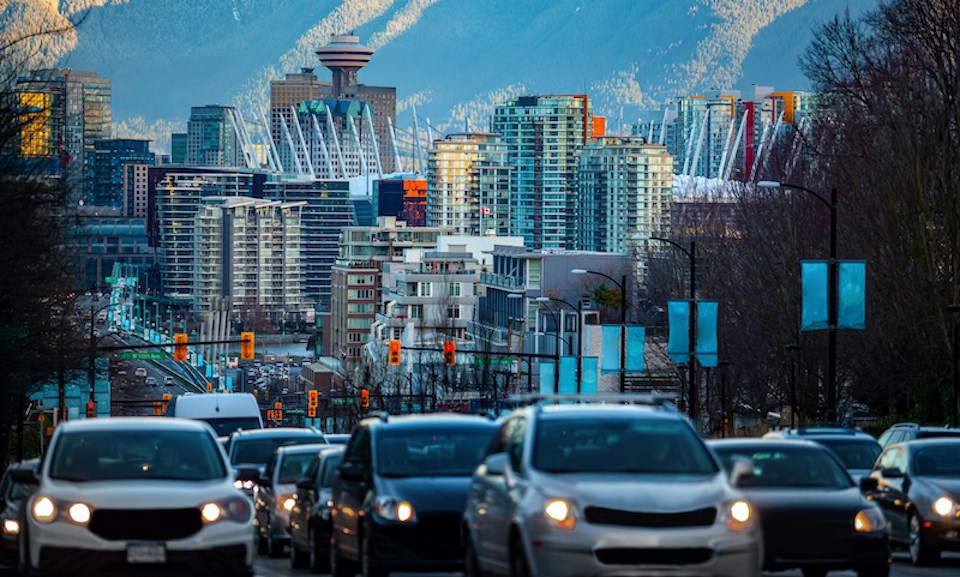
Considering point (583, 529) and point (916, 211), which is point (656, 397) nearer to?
point (583, 529)

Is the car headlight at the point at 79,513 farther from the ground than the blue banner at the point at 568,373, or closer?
farther from the ground

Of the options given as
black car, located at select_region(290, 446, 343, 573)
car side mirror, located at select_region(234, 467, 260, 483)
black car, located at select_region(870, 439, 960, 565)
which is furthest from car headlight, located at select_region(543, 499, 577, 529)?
black car, located at select_region(870, 439, 960, 565)

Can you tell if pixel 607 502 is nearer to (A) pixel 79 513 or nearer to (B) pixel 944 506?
(A) pixel 79 513

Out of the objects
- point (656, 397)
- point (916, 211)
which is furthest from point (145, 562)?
point (916, 211)

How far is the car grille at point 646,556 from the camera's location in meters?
15.9

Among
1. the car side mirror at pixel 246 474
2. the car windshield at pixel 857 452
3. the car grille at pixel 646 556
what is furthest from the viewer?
the car windshield at pixel 857 452

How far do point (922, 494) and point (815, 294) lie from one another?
1850 cm

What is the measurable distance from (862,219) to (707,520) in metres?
42.5

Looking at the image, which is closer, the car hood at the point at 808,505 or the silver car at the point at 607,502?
the silver car at the point at 607,502

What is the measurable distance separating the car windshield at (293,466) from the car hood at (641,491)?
1217 cm

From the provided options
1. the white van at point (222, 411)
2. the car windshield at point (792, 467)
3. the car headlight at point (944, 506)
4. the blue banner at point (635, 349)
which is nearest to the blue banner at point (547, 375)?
the blue banner at point (635, 349)

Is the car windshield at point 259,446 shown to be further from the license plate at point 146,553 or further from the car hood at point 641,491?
the car hood at point 641,491

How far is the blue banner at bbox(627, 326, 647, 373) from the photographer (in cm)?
6241

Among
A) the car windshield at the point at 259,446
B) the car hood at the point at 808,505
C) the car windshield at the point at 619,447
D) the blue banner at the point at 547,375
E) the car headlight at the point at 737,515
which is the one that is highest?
the car windshield at the point at 619,447
